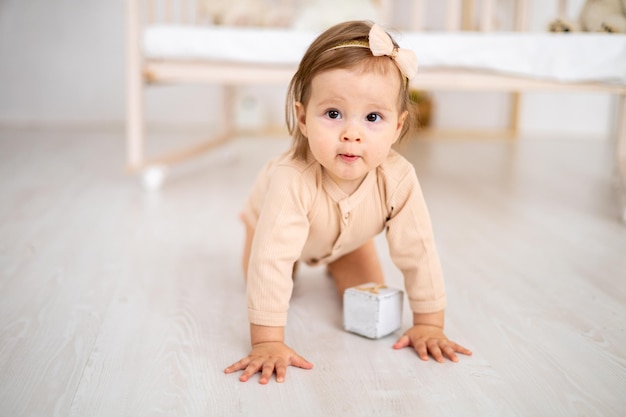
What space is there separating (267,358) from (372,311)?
15 cm

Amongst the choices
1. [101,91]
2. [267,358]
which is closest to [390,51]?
[267,358]

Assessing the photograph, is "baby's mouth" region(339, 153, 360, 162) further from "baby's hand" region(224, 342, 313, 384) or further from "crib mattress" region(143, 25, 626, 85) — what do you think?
"crib mattress" region(143, 25, 626, 85)

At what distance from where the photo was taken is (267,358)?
729mm

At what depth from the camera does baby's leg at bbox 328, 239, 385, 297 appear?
0.96m

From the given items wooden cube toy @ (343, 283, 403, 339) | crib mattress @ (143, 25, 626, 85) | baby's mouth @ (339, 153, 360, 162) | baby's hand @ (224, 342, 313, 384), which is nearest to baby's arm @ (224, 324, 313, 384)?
baby's hand @ (224, 342, 313, 384)

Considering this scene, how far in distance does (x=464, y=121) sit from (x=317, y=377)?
7.58 feet

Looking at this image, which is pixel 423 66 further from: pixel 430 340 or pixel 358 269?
pixel 430 340

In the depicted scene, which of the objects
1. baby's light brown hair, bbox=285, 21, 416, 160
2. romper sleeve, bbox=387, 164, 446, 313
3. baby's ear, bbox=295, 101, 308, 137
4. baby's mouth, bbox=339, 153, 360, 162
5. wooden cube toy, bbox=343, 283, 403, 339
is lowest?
wooden cube toy, bbox=343, 283, 403, 339

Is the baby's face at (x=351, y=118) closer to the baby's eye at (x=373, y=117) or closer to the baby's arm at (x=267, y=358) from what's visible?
the baby's eye at (x=373, y=117)

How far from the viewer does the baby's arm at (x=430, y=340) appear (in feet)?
2.52

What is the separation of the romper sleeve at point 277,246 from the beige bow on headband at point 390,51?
17 centimetres

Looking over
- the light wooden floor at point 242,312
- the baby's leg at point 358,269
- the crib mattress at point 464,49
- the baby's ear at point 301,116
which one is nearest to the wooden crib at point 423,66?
the crib mattress at point 464,49

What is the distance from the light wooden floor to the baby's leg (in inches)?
1.2

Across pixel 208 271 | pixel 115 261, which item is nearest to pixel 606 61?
pixel 208 271
